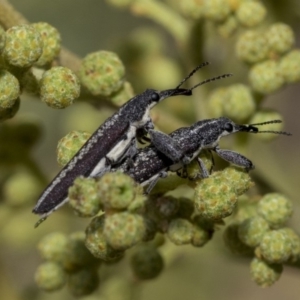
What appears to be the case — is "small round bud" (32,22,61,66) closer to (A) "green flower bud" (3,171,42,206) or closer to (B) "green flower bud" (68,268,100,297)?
(B) "green flower bud" (68,268,100,297)

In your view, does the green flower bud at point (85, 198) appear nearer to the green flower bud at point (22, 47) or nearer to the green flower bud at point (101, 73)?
the green flower bud at point (22, 47)

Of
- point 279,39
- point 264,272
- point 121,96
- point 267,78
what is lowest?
point 264,272

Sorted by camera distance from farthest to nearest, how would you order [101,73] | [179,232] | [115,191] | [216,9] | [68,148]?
[216,9] → [101,73] → [179,232] → [68,148] → [115,191]

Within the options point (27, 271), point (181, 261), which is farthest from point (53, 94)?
point (27, 271)

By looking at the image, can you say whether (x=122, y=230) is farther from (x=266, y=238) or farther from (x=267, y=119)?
(x=267, y=119)

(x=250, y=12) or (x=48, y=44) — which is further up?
(x=250, y=12)

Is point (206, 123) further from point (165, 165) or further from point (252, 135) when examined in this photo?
point (252, 135)

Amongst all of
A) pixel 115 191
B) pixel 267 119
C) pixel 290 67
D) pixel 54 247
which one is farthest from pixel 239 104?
pixel 115 191
